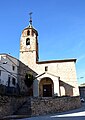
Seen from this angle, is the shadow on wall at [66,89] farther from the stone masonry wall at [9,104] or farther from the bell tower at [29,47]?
the stone masonry wall at [9,104]

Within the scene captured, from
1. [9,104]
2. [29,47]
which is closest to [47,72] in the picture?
[29,47]

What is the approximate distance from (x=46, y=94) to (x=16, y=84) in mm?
5970

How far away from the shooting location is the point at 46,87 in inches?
1227

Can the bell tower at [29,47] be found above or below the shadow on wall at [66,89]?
above

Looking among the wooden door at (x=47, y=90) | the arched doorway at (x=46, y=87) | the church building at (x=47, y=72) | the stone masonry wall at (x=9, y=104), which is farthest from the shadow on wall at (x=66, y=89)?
the stone masonry wall at (x=9, y=104)

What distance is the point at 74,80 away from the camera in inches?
1215

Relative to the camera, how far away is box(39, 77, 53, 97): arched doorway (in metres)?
30.9

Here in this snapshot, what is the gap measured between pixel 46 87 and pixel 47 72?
322cm

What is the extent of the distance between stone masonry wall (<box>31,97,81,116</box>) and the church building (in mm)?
5844

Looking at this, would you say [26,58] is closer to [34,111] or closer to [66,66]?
[66,66]

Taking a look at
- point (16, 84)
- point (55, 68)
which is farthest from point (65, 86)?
point (16, 84)

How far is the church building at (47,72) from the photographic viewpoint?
96.3 feet

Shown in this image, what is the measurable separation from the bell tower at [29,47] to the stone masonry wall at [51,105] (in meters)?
13.2

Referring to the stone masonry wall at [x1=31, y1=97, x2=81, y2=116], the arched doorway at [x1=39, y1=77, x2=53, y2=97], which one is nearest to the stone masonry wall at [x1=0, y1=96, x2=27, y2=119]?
the stone masonry wall at [x1=31, y1=97, x2=81, y2=116]
